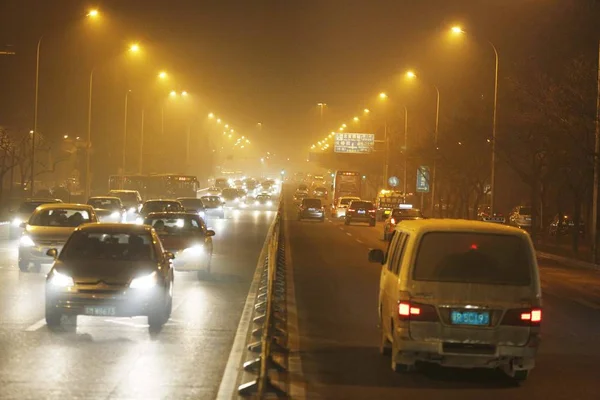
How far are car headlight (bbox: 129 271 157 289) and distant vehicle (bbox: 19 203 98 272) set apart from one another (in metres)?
9.39

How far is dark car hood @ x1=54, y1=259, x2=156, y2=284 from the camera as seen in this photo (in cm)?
1458

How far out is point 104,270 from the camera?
579 inches

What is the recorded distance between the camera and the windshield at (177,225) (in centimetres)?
2452

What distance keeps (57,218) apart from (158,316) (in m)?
10.7

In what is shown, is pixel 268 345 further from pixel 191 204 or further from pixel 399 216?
pixel 191 204

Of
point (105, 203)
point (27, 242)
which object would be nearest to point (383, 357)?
point (27, 242)

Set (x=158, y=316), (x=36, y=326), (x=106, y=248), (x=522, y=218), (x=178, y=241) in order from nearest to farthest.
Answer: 1. (x=158, y=316)
2. (x=36, y=326)
3. (x=106, y=248)
4. (x=178, y=241)
5. (x=522, y=218)

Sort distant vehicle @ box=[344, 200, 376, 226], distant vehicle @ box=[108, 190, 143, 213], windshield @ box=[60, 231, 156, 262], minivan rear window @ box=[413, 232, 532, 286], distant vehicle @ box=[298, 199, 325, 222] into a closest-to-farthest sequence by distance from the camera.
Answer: minivan rear window @ box=[413, 232, 532, 286] < windshield @ box=[60, 231, 156, 262] < distant vehicle @ box=[108, 190, 143, 213] < distant vehicle @ box=[344, 200, 376, 226] < distant vehicle @ box=[298, 199, 325, 222]

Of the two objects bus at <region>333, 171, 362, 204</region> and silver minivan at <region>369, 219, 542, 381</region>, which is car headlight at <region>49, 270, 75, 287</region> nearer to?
silver minivan at <region>369, 219, 542, 381</region>

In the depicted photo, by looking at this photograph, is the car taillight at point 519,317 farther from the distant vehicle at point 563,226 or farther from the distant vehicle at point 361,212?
the distant vehicle at point 361,212

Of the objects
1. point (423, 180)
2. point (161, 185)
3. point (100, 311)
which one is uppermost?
point (423, 180)

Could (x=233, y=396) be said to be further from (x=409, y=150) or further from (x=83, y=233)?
(x=409, y=150)

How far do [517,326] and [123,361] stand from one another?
458 centimetres

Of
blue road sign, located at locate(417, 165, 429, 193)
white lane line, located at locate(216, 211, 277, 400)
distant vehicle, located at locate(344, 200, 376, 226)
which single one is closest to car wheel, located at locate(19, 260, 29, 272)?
white lane line, located at locate(216, 211, 277, 400)
